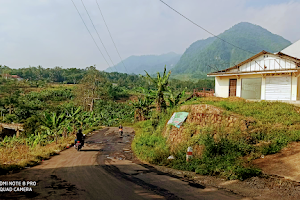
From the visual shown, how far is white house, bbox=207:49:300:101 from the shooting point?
1873cm

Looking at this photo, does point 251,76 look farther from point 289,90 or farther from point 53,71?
point 53,71

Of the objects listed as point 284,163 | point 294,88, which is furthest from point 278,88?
point 284,163

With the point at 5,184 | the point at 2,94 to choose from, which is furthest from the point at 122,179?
the point at 2,94

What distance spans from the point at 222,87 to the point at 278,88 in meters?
5.35

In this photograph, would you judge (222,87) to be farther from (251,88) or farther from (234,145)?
(234,145)

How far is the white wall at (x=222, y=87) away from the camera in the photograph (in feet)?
74.8

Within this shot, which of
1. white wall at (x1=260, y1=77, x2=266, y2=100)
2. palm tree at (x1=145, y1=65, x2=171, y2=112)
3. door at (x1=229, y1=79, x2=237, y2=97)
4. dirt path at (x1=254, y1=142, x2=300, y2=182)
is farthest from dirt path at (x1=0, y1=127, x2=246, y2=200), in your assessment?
door at (x1=229, y1=79, x2=237, y2=97)

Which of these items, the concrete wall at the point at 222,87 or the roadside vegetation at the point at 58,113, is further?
the concrete wall at the point at 222,87

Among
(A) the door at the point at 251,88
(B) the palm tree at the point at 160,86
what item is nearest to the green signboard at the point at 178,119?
(B) the palm tree at the point at 160,86

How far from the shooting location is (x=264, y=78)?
66.2 ft

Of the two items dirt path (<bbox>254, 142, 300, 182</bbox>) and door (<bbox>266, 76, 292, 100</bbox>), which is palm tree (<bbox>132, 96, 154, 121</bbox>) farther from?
dirt path (<bbox>254, 142, 300, 182</bbox>)

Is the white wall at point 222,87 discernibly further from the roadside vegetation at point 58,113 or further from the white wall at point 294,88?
the white wall at point 294,88

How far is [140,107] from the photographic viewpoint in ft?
113

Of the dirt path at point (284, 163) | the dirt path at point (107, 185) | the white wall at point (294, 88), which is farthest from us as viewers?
the white wall at point (294, 88)
